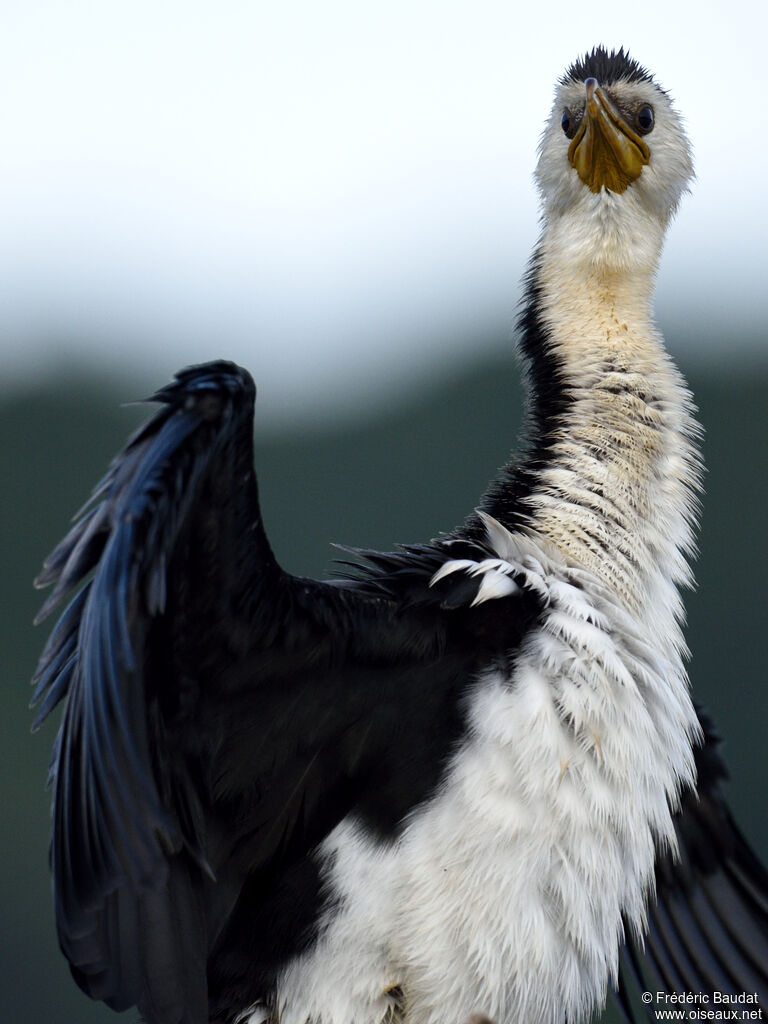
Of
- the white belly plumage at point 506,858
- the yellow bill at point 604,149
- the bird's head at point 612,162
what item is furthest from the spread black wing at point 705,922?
the yellow bill at point 604,149

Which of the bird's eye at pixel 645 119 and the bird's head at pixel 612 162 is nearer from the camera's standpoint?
the bird's head at pixel 612 162

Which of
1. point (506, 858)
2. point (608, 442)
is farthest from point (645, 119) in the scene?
point (506, 858)

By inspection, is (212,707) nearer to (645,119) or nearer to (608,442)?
(608,442)

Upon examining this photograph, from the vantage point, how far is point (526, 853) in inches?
140

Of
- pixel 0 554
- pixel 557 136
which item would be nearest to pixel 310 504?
pixel 0 554

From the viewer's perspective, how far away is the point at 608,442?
4.01 metres

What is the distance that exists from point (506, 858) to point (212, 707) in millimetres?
822

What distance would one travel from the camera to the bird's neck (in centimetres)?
389

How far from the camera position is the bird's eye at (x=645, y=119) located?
4785mm

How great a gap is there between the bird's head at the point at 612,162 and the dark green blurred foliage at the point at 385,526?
6101mm

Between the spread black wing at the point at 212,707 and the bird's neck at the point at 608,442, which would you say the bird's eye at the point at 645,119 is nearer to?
Result: the bird's neck at the point at 608,442

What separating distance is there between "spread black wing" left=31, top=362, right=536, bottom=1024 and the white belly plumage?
0.24 feet

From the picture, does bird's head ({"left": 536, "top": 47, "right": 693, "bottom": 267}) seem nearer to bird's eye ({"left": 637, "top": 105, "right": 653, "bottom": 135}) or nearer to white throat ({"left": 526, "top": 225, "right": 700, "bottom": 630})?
bird's eye ({"left": 637, "top": 105, "right": 653, "bottom": 135})

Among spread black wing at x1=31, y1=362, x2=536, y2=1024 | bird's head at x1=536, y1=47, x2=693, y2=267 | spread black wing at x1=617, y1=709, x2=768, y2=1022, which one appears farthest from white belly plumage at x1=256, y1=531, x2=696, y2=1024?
bird's head at x1=536, y1=47, x2=693, y2=267
